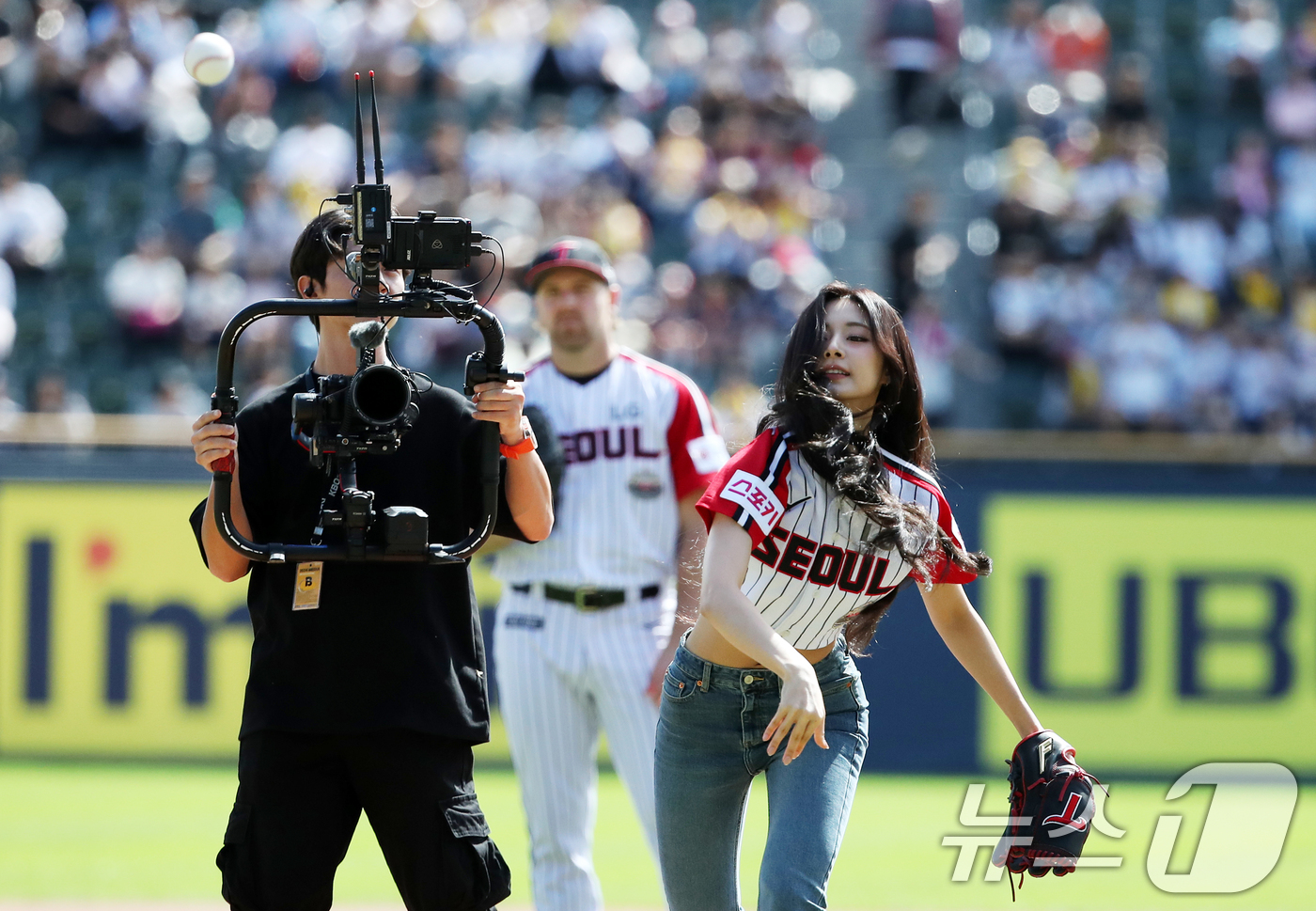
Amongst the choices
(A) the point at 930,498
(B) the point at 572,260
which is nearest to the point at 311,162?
(B) the point at 572,260

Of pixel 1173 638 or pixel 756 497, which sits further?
pixel 1173 638

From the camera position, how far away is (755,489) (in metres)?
3.92

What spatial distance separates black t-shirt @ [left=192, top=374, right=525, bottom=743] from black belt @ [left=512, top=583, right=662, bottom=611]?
1619mm

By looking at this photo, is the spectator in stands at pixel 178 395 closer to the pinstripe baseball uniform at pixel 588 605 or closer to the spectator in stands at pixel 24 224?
the spectator in stands at pixel 24 224

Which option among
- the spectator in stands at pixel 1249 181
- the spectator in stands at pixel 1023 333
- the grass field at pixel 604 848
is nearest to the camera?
the grass field at pixel 604 848

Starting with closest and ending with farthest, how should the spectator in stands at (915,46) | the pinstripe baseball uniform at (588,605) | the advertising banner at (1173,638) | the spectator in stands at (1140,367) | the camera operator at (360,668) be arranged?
the camera operator at (360,668) < the pinstripe baseball uniform at (588,605) < the advertising banner at (1173,638) < the spectator in stands at (1140,367) < the spectator in stands at (915,46)

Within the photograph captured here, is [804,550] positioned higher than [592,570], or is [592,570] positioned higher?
[804,550]

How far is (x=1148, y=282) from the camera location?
42.8 feet

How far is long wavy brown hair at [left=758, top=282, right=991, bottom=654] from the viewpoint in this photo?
3.97m

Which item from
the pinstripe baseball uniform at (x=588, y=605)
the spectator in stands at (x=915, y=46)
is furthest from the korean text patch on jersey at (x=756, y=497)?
the spectator in stands at (x=915, y=46)

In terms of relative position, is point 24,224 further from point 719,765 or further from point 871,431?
point 719,765

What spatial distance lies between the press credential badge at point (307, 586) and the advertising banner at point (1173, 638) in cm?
663

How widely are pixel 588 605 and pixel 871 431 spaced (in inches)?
65.4

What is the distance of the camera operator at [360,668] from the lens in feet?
12.2
